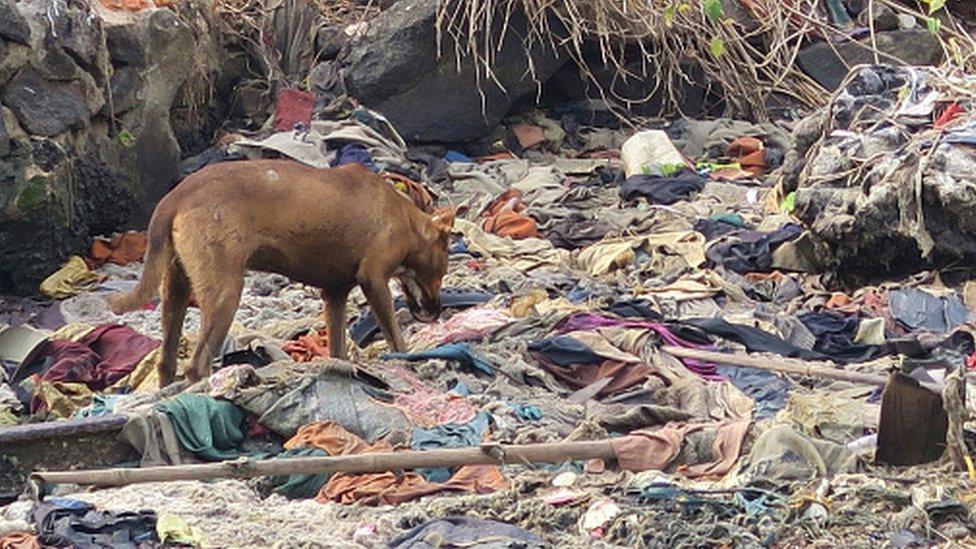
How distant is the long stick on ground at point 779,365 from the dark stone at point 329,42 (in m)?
8.67

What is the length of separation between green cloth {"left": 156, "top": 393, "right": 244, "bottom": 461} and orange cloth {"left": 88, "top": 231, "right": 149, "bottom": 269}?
5.82 m

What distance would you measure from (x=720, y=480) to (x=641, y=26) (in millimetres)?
10296

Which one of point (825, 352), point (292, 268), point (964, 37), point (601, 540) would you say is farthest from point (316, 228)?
point (964, 37)

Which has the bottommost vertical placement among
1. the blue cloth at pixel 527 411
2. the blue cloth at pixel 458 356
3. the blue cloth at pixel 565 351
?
the blue cloth at pixel 565 351

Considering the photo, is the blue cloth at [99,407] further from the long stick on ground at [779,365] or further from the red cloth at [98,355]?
the long stick on ground at [779,365]

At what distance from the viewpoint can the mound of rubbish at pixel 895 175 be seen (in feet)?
39.9

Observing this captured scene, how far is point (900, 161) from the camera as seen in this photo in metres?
12.4

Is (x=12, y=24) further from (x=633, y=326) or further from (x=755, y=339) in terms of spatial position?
(x=755, y=339)

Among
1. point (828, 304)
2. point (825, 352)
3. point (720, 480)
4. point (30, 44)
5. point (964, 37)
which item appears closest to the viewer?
point (720, 480)

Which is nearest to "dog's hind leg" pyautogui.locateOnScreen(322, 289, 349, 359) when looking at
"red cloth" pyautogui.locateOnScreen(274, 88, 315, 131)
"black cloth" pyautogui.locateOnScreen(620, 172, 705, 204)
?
"black cloth" pyautogui.locateOnScreen(620, 172, 705, 204)

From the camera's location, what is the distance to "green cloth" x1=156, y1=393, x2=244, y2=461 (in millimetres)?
8422

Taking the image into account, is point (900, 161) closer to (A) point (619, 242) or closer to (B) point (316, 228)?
(A) point (619, 242)

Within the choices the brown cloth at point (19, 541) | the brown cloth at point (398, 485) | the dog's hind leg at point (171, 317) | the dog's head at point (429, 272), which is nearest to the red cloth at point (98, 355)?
the dog's hind leg at point (171, 317)

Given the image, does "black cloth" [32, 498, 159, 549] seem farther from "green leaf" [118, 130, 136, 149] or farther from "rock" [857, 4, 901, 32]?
"rock" [857, 4, 901, 32]
